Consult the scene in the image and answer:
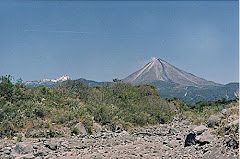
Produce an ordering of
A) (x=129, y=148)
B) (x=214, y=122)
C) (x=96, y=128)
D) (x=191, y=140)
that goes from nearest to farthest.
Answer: (x=191, y=140)
(x=129, y=148)
(x=214, y=122)
(x=96, y=128)

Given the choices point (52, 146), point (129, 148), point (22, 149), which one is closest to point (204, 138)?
point (129, 148)

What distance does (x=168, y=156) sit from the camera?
1462 centimetres

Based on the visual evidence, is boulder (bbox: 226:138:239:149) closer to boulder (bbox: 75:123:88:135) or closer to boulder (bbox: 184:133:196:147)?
boulder (bbox: 184:133:196:147)

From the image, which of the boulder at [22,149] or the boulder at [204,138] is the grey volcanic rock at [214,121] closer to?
the boulder at [204,138]

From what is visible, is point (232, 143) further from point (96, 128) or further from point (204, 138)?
point (96, 128)

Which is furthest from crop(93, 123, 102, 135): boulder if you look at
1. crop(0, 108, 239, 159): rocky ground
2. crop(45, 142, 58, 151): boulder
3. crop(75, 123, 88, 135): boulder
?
crop(45, 142, 58, 151): boulder

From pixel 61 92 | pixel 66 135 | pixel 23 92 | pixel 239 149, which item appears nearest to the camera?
pixel 239 149

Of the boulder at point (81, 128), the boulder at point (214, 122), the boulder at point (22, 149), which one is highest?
the boulder at point (214, 122)

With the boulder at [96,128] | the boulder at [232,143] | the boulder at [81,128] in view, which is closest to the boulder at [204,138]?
the boulder at [232,143]

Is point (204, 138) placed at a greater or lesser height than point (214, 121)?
lesser

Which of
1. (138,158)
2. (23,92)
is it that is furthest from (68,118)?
(138,158)

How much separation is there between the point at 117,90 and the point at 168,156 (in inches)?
982

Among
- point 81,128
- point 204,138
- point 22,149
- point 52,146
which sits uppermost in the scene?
point 81,128

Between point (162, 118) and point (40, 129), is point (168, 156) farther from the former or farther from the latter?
point (162, 118)
